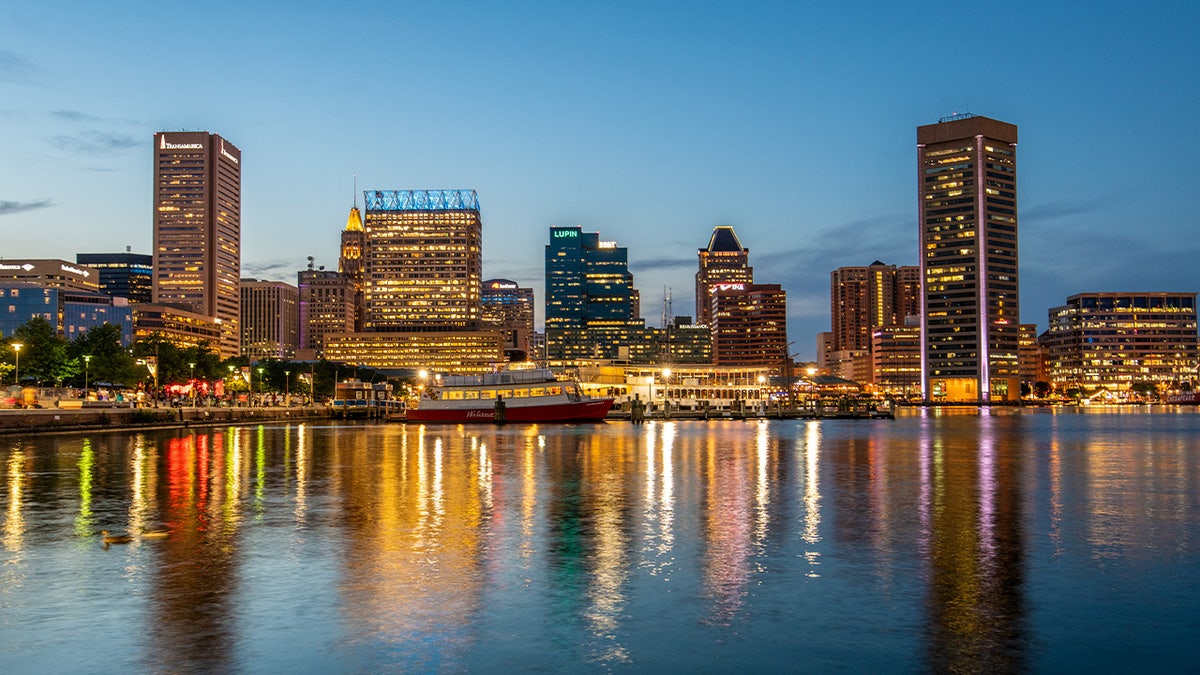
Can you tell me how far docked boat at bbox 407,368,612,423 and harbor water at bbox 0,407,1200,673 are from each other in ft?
302

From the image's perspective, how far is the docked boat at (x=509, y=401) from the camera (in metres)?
141

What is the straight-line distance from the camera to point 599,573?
890 inches

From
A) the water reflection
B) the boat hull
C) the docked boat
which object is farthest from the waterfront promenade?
the water reflection

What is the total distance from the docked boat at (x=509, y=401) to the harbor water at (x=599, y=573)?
9208cm

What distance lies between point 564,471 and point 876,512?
818 inches

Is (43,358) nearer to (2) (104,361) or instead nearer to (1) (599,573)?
(2) (104,361)

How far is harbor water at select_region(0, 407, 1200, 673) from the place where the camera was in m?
16.2

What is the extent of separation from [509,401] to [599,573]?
123464 millimetres

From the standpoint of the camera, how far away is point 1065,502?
3750cm

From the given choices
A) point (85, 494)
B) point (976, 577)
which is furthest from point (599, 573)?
point (85, 494)

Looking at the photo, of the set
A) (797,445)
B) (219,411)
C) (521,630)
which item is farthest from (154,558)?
(219,411)

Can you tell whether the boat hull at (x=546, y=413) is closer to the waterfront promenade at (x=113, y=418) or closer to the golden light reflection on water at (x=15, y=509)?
the waterfront promenade at (x=113, y=418)

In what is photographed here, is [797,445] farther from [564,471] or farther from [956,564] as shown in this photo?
[956,564]

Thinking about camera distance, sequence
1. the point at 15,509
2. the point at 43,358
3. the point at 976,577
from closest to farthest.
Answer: the point at 976,577
the point at 15,509
the point at 43,358
